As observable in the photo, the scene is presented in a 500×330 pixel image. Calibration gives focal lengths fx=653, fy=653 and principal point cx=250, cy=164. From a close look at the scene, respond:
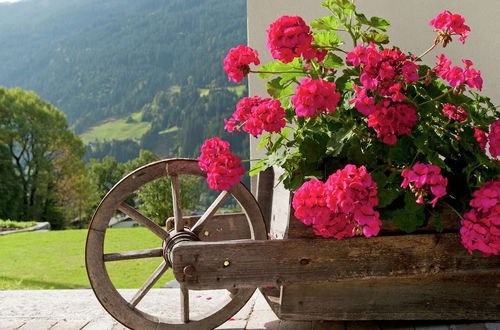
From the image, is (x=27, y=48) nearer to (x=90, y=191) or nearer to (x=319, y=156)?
(x=90, y=191)

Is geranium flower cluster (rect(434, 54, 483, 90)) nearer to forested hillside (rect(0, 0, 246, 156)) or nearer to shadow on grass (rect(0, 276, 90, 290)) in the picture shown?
shadow on grass (rect(0, 276, 90, 290))

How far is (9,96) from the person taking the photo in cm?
2703

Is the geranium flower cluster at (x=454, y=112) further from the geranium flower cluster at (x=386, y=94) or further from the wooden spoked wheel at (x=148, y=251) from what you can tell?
the wooden spoked wheel at (x=148, y=251)

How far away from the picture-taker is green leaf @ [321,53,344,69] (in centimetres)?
237

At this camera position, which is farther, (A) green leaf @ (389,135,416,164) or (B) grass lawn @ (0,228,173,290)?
(B) grass lawn @ (0,228,173,290)

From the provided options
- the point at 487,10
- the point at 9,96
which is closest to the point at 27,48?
the point at 9,96

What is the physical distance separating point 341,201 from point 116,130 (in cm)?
5009

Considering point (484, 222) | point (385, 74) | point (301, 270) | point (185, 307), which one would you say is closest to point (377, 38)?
point (385, 74)

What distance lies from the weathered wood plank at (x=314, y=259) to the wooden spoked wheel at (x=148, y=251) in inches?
11.5

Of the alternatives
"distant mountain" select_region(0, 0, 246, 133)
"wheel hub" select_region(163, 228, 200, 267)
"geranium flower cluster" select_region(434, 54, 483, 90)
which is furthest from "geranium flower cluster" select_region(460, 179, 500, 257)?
"distant mountain" select_region(0, 0, 246, 133)

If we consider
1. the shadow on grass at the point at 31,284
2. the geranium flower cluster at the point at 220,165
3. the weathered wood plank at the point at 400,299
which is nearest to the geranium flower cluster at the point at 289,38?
the geranium flower cluster at the point at 220,165

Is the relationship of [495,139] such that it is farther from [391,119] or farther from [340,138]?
[340,138]

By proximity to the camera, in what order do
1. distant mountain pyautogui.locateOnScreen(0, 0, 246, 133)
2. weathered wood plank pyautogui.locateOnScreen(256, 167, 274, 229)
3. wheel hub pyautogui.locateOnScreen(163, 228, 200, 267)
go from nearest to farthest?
wheel hub pyautogui.locateOnScreen(163, 228, 200, 267), weathered wood plank pyautogui.locateOnScreen(256, 167, 274, 229), distant mountain pyautogui.locateOnScreen(0, 0, 246, 133)

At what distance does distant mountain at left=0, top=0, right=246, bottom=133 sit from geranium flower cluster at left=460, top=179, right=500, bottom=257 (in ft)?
127
